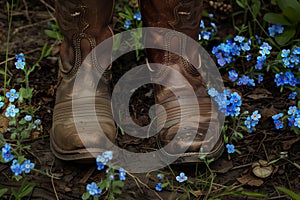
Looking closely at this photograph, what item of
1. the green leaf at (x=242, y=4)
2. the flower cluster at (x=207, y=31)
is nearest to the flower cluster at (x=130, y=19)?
the flower cluster at (x=207, y=31)

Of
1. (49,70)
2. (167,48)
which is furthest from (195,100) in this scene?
(49,70)

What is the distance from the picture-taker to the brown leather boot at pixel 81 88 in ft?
6.19

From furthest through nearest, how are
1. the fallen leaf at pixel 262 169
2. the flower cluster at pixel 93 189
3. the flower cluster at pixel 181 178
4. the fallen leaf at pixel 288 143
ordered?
the fallen leaf at pixel 288 143 → the fallen leaf at pixel 262 169 → the flower cluster at pixel 181 178 → the flower cluster at pixel 93 189

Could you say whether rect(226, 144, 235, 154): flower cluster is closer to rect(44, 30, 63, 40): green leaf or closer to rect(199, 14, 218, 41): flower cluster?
rect(199, 14, 218, 41): flower cluster

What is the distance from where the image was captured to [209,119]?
6.56 feet

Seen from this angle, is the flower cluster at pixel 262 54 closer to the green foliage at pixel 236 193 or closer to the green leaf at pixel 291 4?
the green leaf at pixel 291 4

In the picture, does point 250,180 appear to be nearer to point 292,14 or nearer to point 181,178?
point 181,178

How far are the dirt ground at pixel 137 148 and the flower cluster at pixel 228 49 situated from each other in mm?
178

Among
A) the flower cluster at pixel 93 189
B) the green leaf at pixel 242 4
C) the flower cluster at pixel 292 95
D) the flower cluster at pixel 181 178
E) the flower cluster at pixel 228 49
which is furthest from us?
the green leaf at pixel 242 4

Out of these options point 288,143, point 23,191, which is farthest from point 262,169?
point 23,191

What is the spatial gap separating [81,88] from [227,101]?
0.61 metres

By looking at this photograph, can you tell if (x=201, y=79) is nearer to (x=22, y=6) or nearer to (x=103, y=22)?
(x=103, y=22)

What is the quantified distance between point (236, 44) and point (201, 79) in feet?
1.86

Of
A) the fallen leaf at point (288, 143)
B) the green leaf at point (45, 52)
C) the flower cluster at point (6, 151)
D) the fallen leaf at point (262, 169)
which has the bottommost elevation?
the fallen leaf at point (262, 169)
